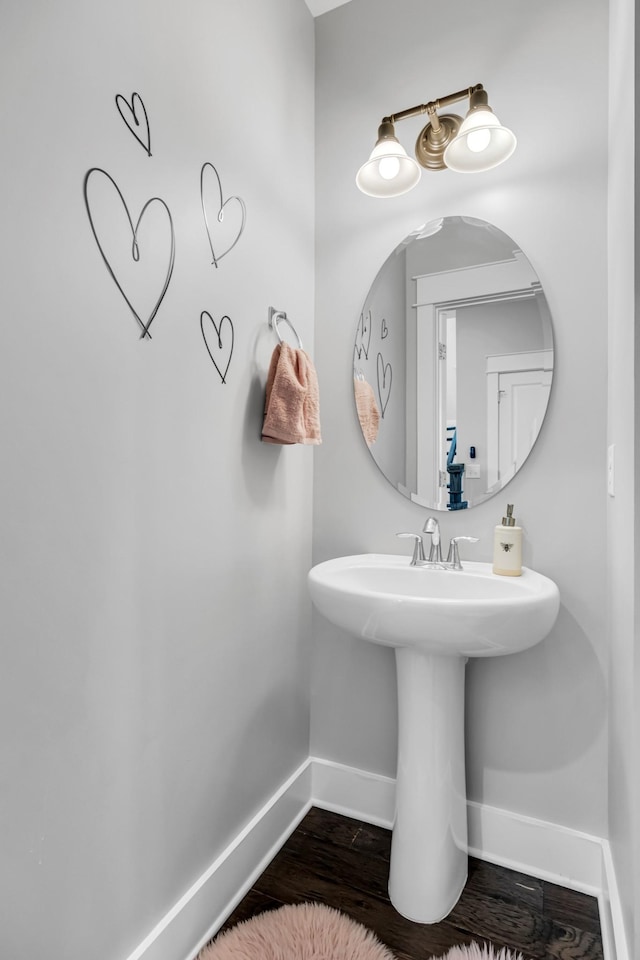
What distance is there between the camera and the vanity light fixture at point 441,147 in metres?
1.32

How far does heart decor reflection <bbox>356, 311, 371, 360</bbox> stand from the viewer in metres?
1.71

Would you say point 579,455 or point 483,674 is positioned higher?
point 579,455

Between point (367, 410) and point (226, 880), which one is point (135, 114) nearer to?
point (367, 410)

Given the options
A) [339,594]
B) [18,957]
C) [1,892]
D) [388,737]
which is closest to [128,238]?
[339,594]

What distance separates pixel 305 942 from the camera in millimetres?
1218

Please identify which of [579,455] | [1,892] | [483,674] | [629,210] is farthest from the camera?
[483,674]

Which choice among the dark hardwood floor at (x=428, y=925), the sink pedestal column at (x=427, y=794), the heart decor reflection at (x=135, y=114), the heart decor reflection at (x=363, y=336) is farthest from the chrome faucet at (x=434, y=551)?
the heart decor reflection at (x=135, y=114)

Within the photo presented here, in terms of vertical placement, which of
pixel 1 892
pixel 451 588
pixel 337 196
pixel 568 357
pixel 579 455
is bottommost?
pixel 1 892

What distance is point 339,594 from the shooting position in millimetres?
1250

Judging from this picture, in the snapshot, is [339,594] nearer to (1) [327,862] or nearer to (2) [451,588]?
(2) [451,588]

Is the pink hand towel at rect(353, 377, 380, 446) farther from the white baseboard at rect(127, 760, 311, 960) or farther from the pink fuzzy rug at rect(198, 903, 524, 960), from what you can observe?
the pink fuzzy rug at rect(198, 903, 524, 960)

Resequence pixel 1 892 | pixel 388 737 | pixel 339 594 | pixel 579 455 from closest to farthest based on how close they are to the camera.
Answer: pixel 1 892, pixel 339 594, pixel 579 455, pixel 388 737

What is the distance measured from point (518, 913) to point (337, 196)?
2.10 meters

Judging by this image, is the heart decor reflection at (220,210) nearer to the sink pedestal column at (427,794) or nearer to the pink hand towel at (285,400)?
the pink hand towel at (285,400)
